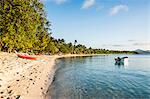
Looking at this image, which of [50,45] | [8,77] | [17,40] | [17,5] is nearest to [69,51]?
[50,45]

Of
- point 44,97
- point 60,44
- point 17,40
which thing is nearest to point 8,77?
point 44,97

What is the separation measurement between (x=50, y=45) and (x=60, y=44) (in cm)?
4045

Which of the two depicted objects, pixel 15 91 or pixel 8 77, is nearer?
pixel 15 91

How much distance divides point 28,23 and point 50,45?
75.4 meters

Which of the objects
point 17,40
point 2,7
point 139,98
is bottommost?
point 139,98

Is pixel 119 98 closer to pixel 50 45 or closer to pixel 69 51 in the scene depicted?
pixel 50 45

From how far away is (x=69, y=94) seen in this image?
19.5 meters

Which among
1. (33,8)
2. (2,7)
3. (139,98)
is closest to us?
(139,98)

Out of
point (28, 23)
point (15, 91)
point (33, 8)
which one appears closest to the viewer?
point (15, 91)

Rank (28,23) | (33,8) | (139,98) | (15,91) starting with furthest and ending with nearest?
(33,8) → (28,23) → (139,98) → (15,91)

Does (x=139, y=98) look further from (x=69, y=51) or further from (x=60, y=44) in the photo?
(x=69, y=51)

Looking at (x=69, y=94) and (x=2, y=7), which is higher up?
(x=2, y=7)

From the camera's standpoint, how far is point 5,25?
140 feet

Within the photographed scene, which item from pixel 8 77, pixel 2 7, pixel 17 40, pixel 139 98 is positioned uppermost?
pixel 2 7
